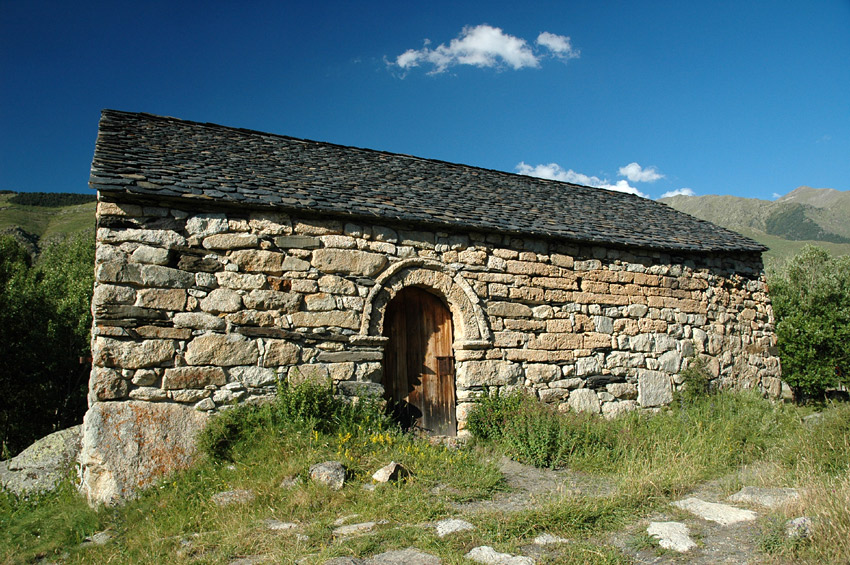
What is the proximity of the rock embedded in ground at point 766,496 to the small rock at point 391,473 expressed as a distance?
2846 millimetres

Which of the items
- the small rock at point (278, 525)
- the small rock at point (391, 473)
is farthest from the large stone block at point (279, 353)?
the small rock at point (278, 525)

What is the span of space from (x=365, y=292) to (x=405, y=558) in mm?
3464

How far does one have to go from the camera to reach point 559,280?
25.4 ft

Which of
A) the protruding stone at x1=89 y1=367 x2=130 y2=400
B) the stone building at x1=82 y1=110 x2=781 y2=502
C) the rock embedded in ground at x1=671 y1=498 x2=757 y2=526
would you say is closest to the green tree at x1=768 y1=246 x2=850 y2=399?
the stone building at x1=82 y1=110 x2=781 y2=502

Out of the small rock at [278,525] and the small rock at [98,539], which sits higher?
the small rock at [278,525]

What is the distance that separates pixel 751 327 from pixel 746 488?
5.76 meters

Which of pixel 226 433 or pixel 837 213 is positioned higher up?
pixel 837 213

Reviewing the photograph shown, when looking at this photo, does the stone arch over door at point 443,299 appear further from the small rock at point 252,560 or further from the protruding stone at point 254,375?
the small rock at point 252,560

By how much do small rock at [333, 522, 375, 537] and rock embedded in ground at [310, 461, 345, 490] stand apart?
24.6 inches

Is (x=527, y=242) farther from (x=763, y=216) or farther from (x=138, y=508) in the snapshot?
(x=763, y=216)

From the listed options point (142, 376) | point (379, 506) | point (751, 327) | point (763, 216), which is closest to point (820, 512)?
point (379, 506)

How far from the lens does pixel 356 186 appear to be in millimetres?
7625

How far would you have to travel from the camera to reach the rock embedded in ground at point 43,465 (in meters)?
5.45

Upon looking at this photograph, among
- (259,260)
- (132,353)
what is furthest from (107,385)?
(259,260)
